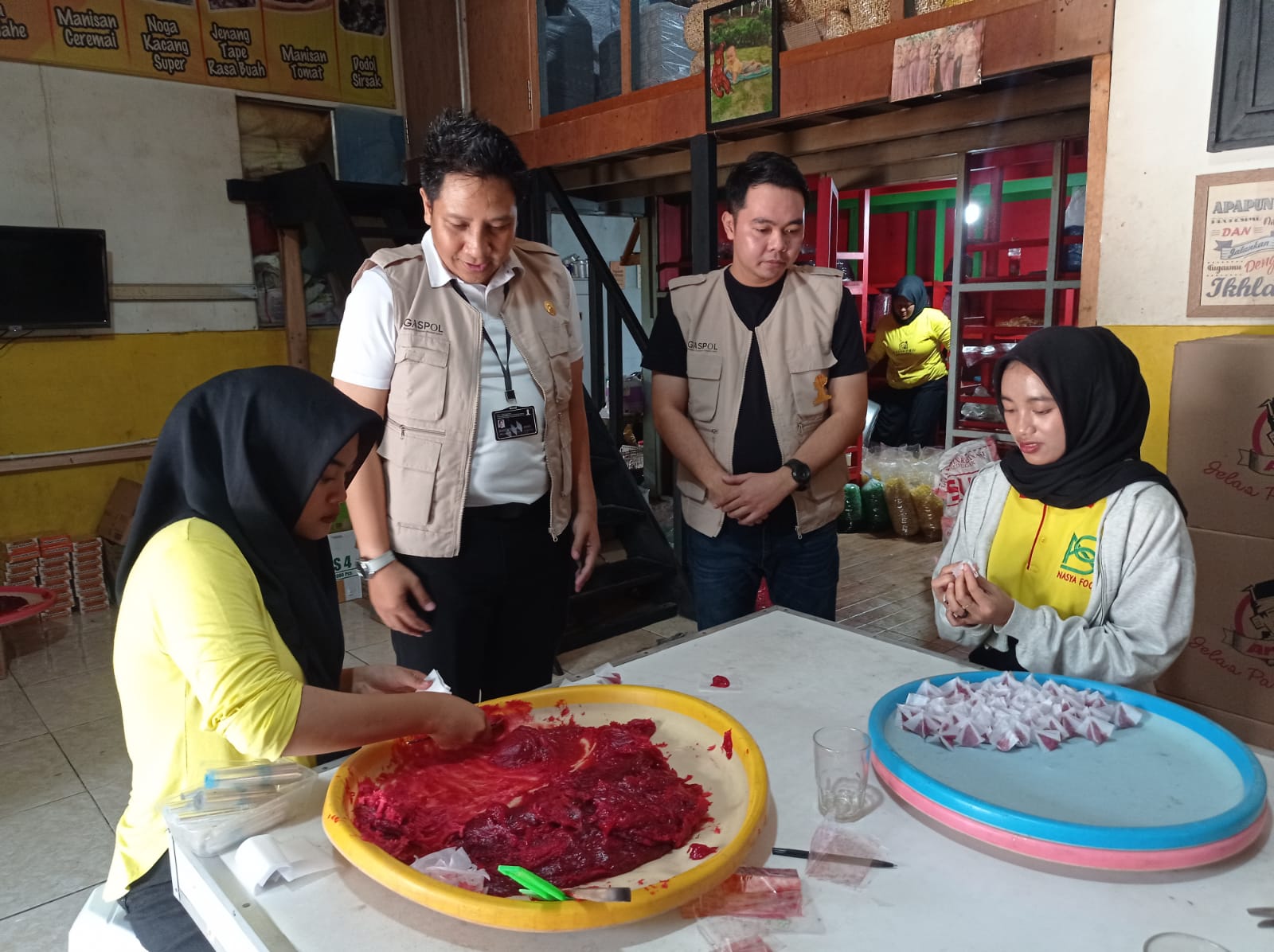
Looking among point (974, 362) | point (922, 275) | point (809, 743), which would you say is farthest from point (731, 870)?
point (922, 275)

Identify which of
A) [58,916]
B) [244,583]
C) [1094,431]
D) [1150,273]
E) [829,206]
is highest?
[829,206]

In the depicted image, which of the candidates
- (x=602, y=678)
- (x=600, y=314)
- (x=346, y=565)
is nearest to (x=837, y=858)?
(x=602, y=678)

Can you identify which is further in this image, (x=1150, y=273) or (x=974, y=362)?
(x=974, y=362)

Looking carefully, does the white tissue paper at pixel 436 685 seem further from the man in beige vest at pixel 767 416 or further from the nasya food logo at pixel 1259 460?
the nasya food logo at pixel 1259 460

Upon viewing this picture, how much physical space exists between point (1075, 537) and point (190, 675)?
1361 mm

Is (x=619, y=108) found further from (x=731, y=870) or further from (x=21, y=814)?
(x=731, y=870)

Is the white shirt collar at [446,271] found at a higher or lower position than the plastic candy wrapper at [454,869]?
higher

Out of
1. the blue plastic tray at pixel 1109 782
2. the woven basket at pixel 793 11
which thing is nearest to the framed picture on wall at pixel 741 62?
the woven basket at pixel 793 11

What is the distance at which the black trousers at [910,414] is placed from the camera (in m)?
6.01

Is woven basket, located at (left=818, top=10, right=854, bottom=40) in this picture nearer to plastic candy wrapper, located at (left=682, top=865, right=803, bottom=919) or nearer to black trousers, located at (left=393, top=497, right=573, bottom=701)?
black trousers, located at (left=393, top=497, right=573, bottom=701)

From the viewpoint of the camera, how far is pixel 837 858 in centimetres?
90

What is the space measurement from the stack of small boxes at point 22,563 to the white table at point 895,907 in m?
3.84

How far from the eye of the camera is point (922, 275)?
25.6ft

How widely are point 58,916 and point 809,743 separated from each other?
6.41 ft
